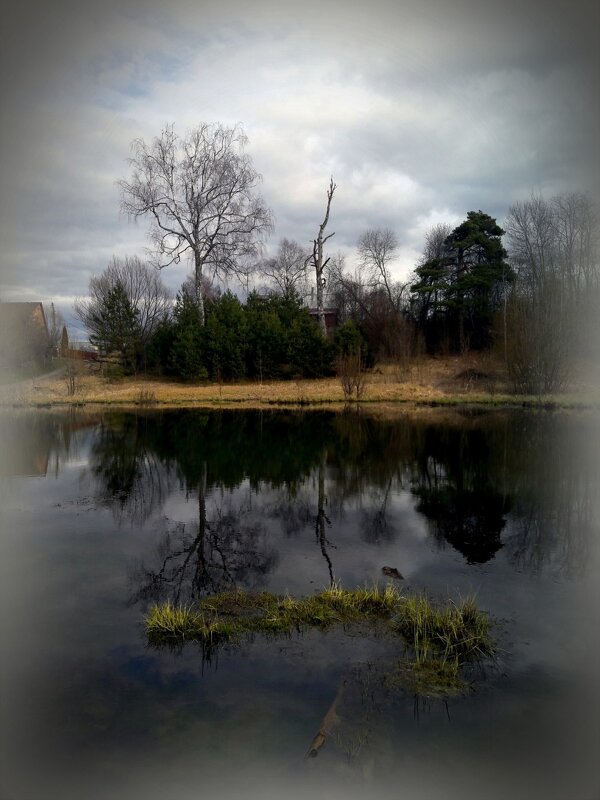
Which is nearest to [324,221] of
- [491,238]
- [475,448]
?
[491,238]

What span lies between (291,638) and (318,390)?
18.7 meters

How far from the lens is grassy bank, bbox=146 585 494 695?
12.0 feet

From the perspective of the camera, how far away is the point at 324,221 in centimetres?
2675

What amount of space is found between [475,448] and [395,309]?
50.7ft

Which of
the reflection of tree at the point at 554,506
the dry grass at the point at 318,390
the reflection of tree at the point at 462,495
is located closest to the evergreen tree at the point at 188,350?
the dry grass at the point at 318,390

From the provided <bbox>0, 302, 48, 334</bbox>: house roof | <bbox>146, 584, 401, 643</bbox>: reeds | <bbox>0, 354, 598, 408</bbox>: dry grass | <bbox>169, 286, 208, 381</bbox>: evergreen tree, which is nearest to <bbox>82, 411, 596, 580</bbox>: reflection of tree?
<bbox>146, 584, 401, 643</bbox>: reeds

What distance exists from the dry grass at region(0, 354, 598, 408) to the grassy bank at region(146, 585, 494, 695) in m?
16.0

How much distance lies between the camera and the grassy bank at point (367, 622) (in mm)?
3654

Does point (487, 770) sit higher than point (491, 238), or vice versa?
point (491, 238)

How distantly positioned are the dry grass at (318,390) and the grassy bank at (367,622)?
52.6ft

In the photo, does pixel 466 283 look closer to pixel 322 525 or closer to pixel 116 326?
pixel 116 326

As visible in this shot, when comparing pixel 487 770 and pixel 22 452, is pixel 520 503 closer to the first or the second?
pixel 487 770

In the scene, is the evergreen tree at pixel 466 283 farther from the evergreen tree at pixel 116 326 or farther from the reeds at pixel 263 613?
the reeds at pixel 263 613

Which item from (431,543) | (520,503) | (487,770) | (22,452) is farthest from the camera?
(22,452)
